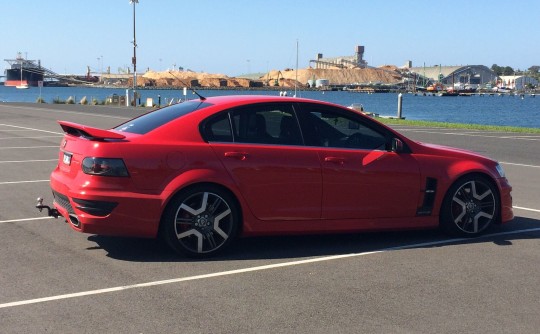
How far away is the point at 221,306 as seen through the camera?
16.7 feet

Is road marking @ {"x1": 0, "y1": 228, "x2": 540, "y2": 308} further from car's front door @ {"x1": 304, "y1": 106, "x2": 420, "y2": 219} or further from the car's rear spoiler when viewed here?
the car's rear spoiler

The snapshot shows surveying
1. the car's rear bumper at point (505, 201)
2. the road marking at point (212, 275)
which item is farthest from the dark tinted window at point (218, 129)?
the car's rear bumper at point (505, 201)

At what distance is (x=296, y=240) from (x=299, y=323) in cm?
252

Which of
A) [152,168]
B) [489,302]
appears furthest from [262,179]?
[489,302]

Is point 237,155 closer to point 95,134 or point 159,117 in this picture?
point 159,117

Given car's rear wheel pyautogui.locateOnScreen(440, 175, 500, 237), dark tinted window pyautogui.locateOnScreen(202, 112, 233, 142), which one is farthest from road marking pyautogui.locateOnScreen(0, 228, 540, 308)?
dark tinted window pyautogui.locateOnScreen(202, 112, 233, 142)

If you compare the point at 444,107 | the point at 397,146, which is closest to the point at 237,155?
the point at 397,146

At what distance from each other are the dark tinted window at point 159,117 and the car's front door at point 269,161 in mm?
406

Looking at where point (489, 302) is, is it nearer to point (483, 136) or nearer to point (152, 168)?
point (152, 168)

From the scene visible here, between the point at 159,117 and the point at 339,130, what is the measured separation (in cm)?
188

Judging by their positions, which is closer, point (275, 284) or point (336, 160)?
point (275, 284)

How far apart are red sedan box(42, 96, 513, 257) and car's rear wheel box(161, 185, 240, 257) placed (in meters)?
0.01

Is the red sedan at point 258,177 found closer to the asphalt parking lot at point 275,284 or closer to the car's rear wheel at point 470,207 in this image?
the car's rear wheel at point 470,207

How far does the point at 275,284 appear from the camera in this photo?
5.65 metres
